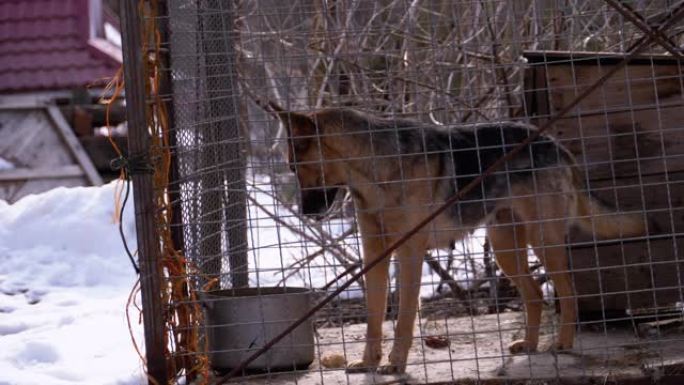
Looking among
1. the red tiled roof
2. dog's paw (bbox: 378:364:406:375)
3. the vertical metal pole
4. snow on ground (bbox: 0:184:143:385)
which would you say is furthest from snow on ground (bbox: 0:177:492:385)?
the red tiled roof

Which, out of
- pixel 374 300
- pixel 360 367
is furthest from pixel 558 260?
pixel 360 367

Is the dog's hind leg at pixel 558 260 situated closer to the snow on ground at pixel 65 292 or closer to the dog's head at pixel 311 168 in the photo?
the dog's head at pixel 311 168

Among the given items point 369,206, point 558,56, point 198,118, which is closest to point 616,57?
point 558,56

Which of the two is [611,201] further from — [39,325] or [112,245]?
[112,245]

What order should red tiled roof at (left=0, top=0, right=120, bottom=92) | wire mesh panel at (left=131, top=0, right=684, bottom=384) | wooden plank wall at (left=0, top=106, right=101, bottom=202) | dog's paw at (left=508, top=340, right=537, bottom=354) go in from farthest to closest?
red tiled roof at (left=0, top=0, right=120, bottom=92)
wooden plank wall at (left=0, top=106, right=101, bottom=202)
dog's paw at (left=508, top=340, right=537, bottom=354)
wire mesh panel at (left=131, top=0, right=684, bottom=384)

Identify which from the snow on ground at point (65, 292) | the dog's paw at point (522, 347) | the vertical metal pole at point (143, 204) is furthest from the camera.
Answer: the dog's paw at point (522, 347)

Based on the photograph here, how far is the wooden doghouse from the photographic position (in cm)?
576

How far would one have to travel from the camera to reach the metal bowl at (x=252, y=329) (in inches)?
201

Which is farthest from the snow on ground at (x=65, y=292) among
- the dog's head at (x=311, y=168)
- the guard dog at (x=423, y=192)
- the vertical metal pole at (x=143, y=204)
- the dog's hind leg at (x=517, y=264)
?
the dog's hind leg at (x=517, y=264)

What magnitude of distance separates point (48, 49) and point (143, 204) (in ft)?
36.9

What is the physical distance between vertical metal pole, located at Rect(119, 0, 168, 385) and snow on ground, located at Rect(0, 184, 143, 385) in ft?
2.07

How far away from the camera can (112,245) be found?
8.46 m

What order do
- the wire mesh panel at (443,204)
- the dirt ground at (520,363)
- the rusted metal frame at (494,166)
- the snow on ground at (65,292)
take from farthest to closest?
the snow on ground at (65,292) < the wire mesh panel at (443,204) < the dirt ground at (520,363) < the rusted metal frame at (494,166)

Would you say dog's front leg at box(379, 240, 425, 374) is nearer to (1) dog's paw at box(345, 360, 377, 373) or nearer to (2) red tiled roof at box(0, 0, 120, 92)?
(1) dog's paw at box(345, 360, 377, 373)
